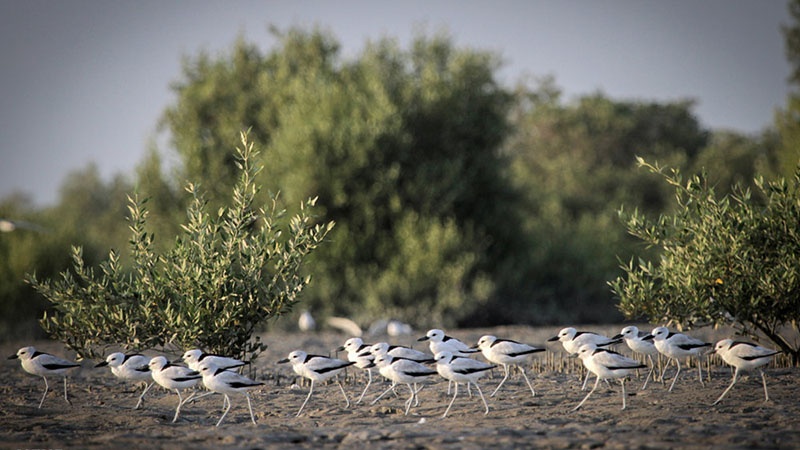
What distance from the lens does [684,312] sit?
46.6ft

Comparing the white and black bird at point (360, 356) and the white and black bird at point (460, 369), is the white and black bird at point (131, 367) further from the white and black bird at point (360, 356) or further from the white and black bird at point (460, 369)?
the white and black bird at point (460, 369)

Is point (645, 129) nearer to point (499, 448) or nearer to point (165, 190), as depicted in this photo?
point (165, 190)

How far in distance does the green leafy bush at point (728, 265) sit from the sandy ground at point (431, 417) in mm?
1038

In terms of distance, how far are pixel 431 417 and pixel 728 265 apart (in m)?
5.78

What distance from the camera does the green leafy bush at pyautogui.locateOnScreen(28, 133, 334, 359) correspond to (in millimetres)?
13562

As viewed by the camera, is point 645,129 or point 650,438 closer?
point 650,438

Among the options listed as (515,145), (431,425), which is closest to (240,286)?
(431,425)

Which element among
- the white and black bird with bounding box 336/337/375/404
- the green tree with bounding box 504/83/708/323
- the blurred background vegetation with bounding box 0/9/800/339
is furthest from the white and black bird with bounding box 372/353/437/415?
the green tree with bounding box 504/83/708/323

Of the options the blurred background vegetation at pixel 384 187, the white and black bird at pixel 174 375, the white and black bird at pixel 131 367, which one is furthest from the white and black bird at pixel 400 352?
the blurred background vegetation at pixel 384 187

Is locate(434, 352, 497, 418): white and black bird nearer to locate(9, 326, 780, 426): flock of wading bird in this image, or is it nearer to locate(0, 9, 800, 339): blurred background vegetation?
locate(9, 326, 780, 426): flock of wading bird

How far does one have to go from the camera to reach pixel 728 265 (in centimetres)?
1399

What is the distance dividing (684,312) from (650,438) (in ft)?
16.7

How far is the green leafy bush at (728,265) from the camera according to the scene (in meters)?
13.8

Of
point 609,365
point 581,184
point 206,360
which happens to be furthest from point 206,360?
point 581,184
